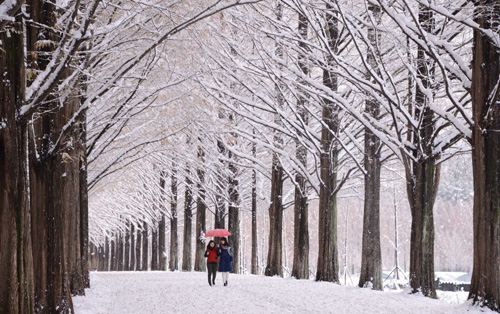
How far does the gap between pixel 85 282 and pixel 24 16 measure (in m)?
9.08

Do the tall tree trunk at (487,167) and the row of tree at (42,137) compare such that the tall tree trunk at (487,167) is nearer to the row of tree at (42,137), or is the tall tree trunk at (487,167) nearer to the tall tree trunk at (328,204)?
the row of tree at (42,137)

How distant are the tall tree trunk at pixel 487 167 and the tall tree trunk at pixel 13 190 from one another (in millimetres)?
7754

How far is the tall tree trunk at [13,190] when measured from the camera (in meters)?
6.75

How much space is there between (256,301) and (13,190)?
7.39m

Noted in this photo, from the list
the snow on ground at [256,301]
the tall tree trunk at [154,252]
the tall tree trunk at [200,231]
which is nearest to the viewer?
the snow on ground at [256,301]

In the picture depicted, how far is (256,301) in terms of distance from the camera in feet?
42.4

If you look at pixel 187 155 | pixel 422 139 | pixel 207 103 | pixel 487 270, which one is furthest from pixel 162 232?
pixel 487 270

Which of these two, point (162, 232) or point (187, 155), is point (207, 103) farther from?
point (162, 232)

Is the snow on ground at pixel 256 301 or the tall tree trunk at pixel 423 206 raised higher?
the tall tree trunk at pixel 423 206

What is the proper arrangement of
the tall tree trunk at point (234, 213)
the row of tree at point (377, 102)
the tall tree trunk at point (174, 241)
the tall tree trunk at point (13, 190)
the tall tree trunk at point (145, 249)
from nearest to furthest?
the tall tree trunk at point (13, 190)
the row of tree at point (377, 102)
the tall tree trunk at point (234, 213)
the tall tree trunk at point (174, 241)
the tall tree trunk at point (145, 249)

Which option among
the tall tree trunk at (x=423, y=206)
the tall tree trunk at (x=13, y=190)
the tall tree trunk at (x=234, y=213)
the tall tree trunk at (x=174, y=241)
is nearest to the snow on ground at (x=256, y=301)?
the tall tree trunk at (x=423, y=206)

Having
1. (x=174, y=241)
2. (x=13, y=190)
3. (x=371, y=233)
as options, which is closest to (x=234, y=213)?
(x=174, y=241)

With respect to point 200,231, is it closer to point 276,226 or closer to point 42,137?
point 276,226

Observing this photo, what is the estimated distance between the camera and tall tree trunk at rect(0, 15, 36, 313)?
675 cm
